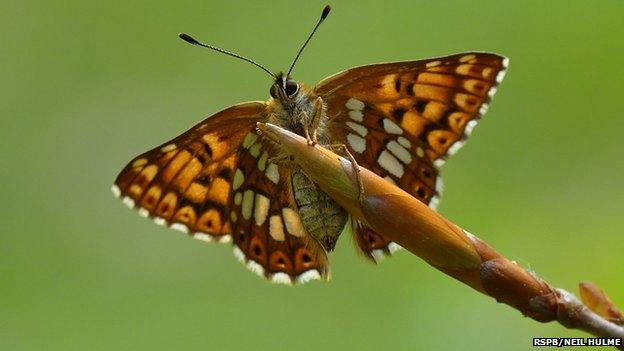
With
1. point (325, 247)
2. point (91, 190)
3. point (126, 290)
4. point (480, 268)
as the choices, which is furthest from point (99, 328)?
Answer: point (480, 268)

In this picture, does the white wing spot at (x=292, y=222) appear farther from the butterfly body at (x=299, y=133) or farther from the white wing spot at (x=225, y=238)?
the white wing spot at (x=225, y=238)

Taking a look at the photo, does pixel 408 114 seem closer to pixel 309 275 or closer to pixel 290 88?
pixel 290 88

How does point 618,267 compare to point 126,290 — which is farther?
point 126,290

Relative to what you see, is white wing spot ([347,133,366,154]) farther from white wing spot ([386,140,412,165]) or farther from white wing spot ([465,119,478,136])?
white wing spot ([465,119,478,136])

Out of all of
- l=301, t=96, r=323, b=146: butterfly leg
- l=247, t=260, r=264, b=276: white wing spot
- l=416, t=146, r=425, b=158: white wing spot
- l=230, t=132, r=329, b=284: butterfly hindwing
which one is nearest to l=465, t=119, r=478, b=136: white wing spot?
l=416, t=146, r=425, b=158: white wing spot

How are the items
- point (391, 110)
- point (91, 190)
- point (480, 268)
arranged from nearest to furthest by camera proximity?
point (480, 268) < point (391, 110) < point (91, 190)

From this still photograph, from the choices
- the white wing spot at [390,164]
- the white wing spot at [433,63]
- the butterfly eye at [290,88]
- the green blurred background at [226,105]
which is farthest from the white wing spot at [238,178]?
the green blurred background at [226,105]

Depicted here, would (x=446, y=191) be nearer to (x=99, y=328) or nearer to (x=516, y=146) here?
(x=516, y=146)
